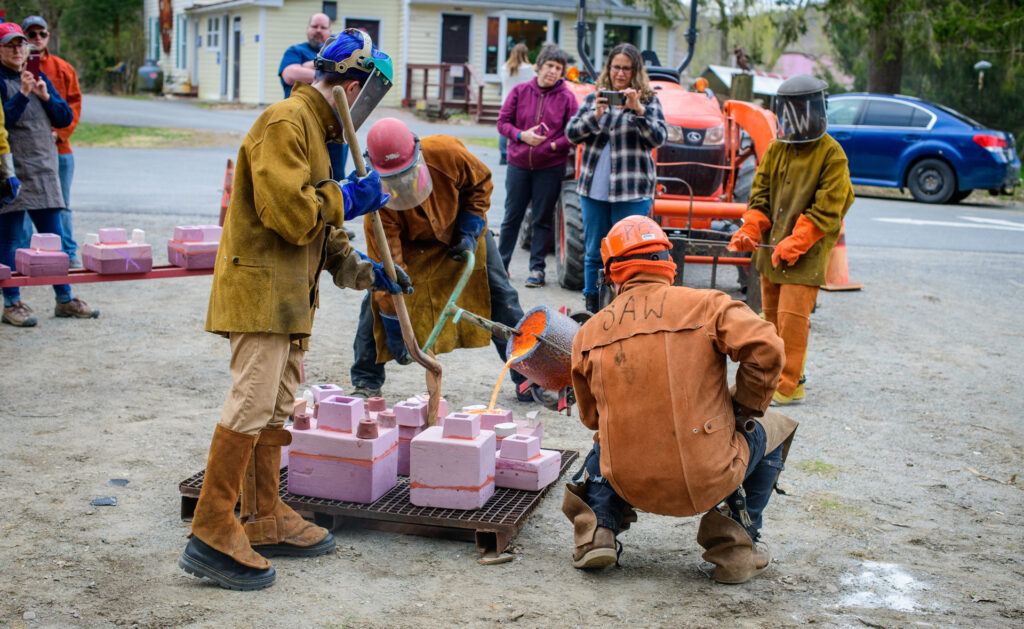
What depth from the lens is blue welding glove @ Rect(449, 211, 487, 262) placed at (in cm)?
523

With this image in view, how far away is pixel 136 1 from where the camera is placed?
1735 inches

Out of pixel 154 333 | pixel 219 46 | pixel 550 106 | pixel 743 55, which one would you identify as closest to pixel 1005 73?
pixel 743 55

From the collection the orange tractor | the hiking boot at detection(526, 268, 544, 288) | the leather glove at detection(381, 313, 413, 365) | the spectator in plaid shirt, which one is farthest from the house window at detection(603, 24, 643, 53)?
the leather glove at detection(381, 313, 413, 365)

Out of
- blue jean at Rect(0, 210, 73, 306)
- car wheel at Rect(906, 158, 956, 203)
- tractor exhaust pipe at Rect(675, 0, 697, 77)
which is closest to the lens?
blue jean at Rect(0, 210, 73, 306)

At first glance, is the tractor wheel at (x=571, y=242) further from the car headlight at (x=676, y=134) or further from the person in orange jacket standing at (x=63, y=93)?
the person in orange jacket standing at (x=63, y=93)

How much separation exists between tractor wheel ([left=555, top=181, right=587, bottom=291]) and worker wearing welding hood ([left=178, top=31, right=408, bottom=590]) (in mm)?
4991

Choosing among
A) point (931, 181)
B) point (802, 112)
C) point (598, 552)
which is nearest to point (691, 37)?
point (802, 112)

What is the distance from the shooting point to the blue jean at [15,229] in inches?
261

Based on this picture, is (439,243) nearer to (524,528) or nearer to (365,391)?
(365,391)

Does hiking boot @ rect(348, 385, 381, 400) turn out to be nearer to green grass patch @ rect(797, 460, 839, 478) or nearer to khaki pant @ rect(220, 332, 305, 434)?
khaki pant @ rect(220, 332, 305, 434)

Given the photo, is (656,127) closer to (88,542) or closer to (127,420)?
(127,420)

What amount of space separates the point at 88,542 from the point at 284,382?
99 cm

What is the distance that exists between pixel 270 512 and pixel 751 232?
3.35 metres

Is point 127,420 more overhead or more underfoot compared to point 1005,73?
more underfoot
